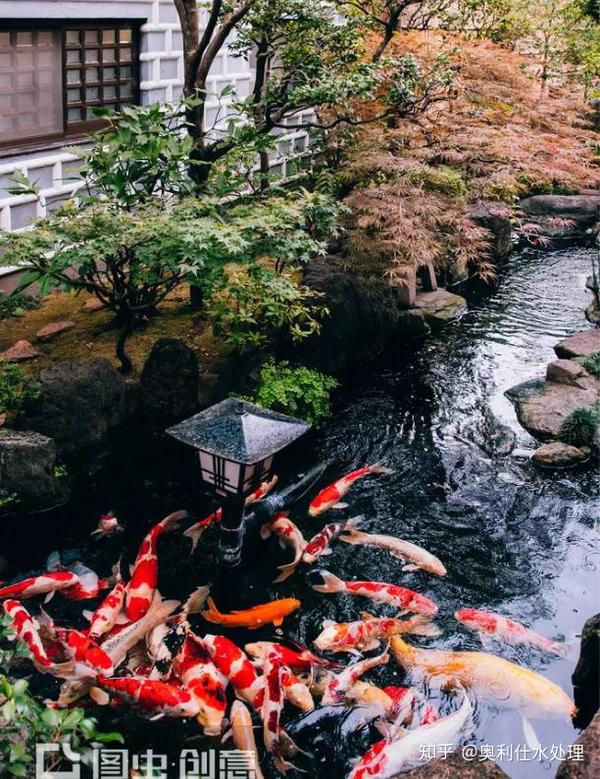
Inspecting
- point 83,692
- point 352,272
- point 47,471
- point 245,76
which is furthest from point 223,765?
point 245,76

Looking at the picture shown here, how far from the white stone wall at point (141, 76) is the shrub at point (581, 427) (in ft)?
23.4

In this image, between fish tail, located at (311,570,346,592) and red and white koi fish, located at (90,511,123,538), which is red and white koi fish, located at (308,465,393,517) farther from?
red and white koi fish, located at (90,511,123,538)

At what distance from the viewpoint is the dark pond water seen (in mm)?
7797

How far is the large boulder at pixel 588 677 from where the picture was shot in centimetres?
707

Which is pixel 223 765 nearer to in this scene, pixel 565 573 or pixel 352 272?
pixel 565 573

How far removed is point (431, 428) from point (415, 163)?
4374 millimetres

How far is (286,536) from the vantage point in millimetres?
9031

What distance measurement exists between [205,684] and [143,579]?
1641mm

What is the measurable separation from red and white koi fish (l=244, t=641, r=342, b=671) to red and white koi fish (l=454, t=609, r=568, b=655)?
1526 millimetres

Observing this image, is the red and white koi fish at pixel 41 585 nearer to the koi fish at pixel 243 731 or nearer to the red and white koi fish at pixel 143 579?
the red and white koi fish at pixel 143 579

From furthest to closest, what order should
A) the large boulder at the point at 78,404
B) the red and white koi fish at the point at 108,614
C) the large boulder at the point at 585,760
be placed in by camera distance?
the large boulder at the point at 78,404
the red and white koi fish at the point at 108,614
the large boulder at the point at 585,760

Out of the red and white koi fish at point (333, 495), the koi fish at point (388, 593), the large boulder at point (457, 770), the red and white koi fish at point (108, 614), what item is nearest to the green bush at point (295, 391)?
the red and white koi fish at point (333, 495)

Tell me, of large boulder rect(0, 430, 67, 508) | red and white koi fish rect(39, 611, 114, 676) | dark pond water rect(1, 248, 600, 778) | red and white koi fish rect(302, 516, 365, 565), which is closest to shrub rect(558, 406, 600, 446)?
dark pond water rect(1, 248, 600, 778)

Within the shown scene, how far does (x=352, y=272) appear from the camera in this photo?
1335 centimetres
